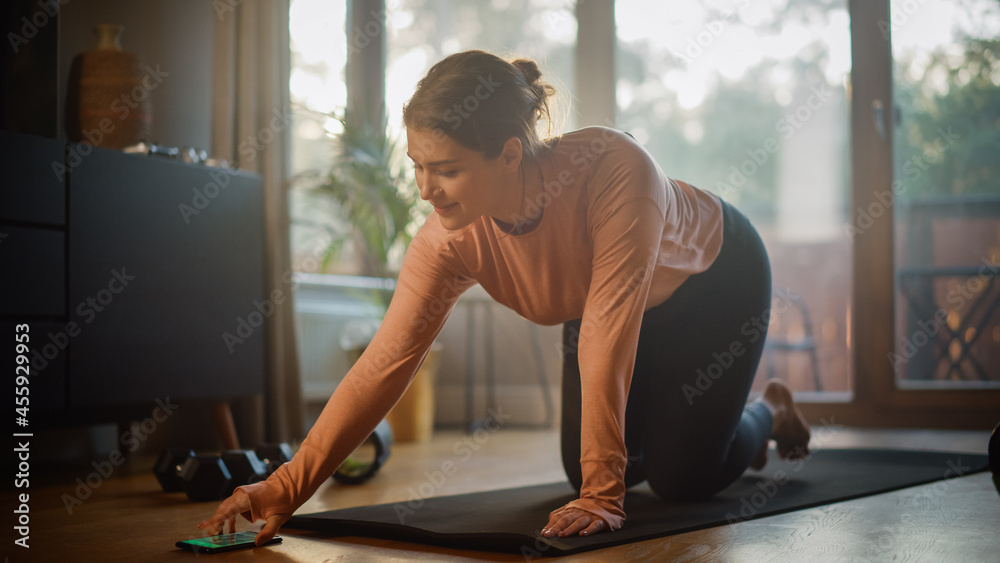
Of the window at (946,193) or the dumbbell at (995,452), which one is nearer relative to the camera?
the dumbbell at (995,452)

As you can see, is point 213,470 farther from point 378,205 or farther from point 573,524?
point 378,205

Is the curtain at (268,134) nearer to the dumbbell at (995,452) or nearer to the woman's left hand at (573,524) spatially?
the woman's left hand at (573,524)

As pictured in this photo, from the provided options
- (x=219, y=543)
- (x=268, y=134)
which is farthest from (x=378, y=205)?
(x=219, y=543)

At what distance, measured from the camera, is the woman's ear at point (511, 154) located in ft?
4.38

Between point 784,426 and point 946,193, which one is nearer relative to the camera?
point 784,426

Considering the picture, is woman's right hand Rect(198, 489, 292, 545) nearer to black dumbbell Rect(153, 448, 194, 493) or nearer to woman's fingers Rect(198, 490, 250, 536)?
woman's fingers Rect(198, 490, 250, 536)

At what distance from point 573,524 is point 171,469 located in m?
1.09

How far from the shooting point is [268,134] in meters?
3.03

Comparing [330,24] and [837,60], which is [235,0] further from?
[837,60]

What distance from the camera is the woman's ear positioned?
134 centimetres

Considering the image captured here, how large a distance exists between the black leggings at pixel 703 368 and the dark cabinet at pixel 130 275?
1.31 metres

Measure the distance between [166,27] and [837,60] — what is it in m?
2.70

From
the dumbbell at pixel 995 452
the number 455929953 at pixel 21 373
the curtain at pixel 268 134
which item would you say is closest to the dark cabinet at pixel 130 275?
the number 455929953 at pixel 21 373

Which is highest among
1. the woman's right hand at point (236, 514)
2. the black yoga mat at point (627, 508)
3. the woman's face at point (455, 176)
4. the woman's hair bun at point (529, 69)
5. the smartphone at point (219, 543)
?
the woman's hair bun at point (529, 69)
